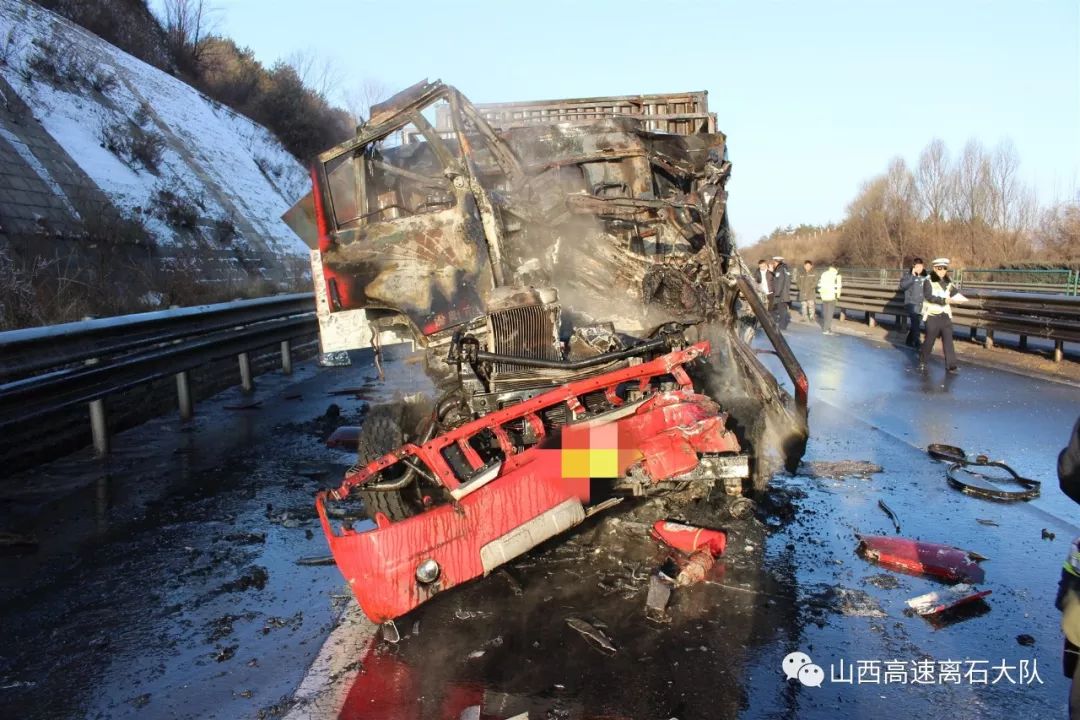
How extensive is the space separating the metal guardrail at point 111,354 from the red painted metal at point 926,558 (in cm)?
550

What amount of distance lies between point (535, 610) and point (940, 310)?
31.7ft

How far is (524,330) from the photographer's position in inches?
192

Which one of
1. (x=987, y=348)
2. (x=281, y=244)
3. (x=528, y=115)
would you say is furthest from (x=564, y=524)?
(x=281, y=244)

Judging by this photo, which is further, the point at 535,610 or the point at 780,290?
the point at 780,290

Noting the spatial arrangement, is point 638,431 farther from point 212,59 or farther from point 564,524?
point 212,59

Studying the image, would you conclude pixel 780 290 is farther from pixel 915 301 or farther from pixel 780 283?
pixel 915 301

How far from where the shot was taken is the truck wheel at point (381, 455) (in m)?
4.53

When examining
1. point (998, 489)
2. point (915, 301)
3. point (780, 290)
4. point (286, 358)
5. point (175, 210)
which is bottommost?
point (998, 489)

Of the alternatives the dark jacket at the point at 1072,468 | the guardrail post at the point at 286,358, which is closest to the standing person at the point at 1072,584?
the dark jacket at the point at 1072,468

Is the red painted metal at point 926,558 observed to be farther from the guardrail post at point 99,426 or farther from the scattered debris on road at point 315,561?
the guardrail post at point 99,426

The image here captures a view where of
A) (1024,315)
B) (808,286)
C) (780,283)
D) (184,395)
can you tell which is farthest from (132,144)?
(1024,315)

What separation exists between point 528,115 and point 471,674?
25.5 feet

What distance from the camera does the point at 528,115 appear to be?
9.55m

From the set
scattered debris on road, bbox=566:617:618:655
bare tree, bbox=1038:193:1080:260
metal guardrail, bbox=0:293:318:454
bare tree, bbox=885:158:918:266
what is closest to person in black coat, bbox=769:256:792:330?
metal guardrail, bbox=0:293:318:454
